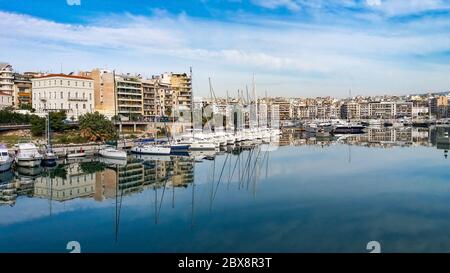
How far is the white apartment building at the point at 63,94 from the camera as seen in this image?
15.3 m

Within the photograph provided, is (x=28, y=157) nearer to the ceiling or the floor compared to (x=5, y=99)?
nearer to the floor

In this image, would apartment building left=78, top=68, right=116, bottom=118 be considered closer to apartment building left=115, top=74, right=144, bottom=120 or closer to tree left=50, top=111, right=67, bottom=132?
apartment building left=115, top=74, right=144, bottom=120

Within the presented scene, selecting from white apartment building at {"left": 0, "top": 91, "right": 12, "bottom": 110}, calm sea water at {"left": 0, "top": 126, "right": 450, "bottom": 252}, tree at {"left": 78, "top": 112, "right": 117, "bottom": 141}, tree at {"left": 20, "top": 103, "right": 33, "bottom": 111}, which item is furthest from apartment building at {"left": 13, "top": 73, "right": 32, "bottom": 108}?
calm sea water at {"left": 0, "top": 126, "right": 450, "bottom": 252}

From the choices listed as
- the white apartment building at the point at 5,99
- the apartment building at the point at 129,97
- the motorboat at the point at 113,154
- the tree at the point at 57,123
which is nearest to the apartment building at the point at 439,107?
the apartment building at the point at 129,97

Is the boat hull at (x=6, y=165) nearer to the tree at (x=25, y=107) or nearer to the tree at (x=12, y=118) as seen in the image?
the tree at (x=12, y=118)

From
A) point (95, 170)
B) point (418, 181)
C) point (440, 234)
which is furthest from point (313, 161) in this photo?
point (440, 234)

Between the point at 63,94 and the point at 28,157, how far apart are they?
274 inches

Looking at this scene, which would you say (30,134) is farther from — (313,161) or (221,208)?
(221,208)

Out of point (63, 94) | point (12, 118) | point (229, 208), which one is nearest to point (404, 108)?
point (63, 94)

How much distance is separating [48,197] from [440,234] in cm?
499

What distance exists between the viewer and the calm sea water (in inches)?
142

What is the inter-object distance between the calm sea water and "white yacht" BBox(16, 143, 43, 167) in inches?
19.0

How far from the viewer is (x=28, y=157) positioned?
892 cm

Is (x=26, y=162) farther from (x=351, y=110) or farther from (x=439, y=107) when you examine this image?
(x=439, y=107)
